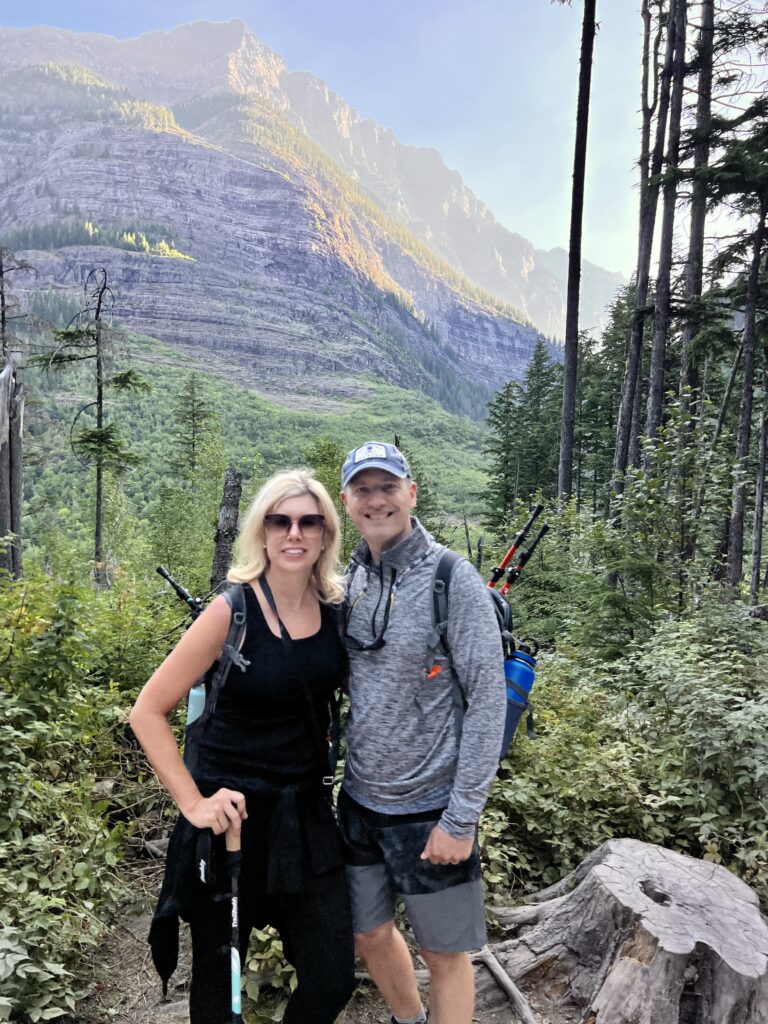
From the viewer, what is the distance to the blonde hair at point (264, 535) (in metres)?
2.17

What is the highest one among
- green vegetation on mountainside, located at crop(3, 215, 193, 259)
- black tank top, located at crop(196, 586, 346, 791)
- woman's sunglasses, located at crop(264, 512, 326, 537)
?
green vegetation on mountainside, located at crop(3, 215, 193, 259)

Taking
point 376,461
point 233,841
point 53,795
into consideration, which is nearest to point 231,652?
point 233,841

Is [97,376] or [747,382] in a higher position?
[747,382]

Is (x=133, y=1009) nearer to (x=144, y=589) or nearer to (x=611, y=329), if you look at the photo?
A: (x=144, y=589)

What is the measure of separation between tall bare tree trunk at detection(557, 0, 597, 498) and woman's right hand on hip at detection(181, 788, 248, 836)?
12017 mm

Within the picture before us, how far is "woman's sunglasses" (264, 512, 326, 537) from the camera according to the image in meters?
2.12

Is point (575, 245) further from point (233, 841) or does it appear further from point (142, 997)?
point (142, 997)

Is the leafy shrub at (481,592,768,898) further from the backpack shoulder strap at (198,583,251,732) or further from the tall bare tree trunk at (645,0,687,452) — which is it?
the tall bare tree trunk at (645,0,687,452)

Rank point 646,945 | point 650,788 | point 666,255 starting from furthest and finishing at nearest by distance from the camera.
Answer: point 666,255
point 650,788
point 646,945

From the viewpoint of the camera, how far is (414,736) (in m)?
2.03

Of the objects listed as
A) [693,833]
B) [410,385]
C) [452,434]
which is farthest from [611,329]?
[410,385]

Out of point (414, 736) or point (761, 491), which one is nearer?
point (414, 736)

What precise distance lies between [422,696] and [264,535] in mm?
793

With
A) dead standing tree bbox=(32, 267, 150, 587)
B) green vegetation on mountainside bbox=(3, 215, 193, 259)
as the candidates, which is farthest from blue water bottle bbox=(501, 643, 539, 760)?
green vegetation on mountainside bbox=(3, 215, 193, 259)
